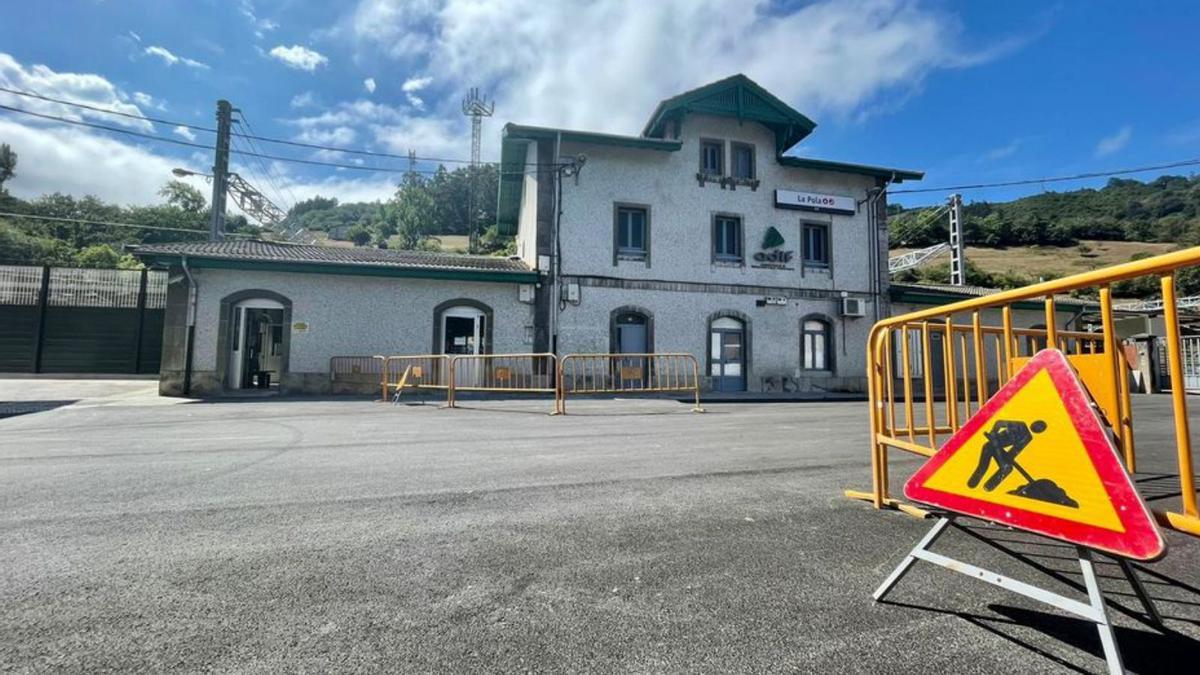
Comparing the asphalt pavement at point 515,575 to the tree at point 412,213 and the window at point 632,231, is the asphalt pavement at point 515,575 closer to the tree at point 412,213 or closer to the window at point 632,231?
the window at point 632,231

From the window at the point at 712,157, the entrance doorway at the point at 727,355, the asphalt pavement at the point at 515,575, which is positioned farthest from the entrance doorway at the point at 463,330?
the asphalt pavement at the point at 515,575

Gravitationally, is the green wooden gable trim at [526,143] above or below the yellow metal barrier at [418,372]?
above

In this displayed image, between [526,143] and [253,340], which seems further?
[526,143]

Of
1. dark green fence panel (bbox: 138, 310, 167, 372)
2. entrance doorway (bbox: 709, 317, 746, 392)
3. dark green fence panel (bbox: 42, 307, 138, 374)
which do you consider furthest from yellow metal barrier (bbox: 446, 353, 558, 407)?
dark green fence panel (bbox: 42, 307, 138, 374)

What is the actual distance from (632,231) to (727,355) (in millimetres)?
5199

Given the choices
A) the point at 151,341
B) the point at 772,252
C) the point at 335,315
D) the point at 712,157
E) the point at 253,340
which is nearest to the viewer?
the point at 335,315

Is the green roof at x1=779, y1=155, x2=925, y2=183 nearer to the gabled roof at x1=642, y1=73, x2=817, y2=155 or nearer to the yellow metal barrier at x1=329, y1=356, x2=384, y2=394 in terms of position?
the gabled roof at x1=642, y1=73, x2=817, y2=155

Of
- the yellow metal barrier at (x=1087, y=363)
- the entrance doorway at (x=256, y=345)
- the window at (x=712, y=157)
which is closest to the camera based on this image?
the yellow metal barrier at (x=1087, y=363)

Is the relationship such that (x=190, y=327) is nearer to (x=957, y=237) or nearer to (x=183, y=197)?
(x=957, y=237)

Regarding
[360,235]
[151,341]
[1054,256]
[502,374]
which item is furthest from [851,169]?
[360,235]

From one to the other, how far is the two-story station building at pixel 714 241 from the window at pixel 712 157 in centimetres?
4

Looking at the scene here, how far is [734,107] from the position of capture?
17688mm

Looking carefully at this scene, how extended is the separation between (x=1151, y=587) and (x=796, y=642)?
1.83 meters

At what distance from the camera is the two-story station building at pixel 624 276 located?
561 inches
